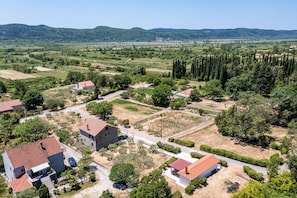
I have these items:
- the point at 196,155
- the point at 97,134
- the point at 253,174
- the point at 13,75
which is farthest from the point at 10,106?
the point at 13,75

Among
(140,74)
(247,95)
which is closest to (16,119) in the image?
(247,95)

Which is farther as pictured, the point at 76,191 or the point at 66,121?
the point at 66,121

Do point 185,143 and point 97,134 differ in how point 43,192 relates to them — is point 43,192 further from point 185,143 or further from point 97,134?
point 185,143

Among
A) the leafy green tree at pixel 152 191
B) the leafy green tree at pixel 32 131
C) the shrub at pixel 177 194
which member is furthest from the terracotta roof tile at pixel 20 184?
the shrub at pixel 177 194

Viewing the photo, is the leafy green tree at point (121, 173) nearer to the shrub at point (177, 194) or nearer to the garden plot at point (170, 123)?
the shrub at point (177, 194)

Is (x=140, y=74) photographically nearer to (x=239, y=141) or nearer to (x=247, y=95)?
(x=247, y=95)

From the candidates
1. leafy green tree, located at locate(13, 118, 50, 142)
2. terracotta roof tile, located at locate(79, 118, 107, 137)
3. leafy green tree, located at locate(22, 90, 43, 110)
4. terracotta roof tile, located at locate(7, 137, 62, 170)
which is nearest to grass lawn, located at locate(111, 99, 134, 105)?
leafy green tree, located at locate(22, 90, 43, 110)
